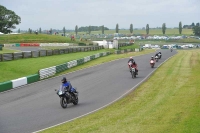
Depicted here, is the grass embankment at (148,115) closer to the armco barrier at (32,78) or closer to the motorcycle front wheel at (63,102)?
the motorcycle front wheel at (63,102)

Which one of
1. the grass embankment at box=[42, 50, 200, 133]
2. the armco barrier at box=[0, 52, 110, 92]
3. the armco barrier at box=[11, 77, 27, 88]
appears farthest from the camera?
the armco barrier at box=[11, 77, 27, 88]

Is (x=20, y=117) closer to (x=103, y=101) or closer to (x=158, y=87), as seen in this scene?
(x=103, y=101)

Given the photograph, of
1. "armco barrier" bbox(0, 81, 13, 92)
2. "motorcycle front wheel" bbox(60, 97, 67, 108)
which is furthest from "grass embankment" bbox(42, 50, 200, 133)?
"armco barrier" bbox(0, 81, 13, 92)

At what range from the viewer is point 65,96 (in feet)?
63.8

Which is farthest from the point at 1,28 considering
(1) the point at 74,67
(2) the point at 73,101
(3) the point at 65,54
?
(2) the point at 73,101

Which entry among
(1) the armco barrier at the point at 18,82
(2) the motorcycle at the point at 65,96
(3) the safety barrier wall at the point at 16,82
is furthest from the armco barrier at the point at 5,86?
(2) the motorcycle at the point at 65,96

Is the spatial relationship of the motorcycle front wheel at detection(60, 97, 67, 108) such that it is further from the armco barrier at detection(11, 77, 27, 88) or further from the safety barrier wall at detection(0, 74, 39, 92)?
the armco barrier at detection(11, 77, 27, 88)

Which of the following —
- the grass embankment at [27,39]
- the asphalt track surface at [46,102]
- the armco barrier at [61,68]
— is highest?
the grass embankment at [27,39]

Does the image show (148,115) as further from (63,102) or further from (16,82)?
(16,82)

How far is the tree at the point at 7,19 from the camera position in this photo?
10450 cm

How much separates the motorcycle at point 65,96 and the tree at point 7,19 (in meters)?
87.5

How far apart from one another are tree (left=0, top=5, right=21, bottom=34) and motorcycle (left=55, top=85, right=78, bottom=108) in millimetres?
87542

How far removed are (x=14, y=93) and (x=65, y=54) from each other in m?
34.8

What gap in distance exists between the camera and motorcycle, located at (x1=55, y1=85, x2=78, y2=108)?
1916cm
